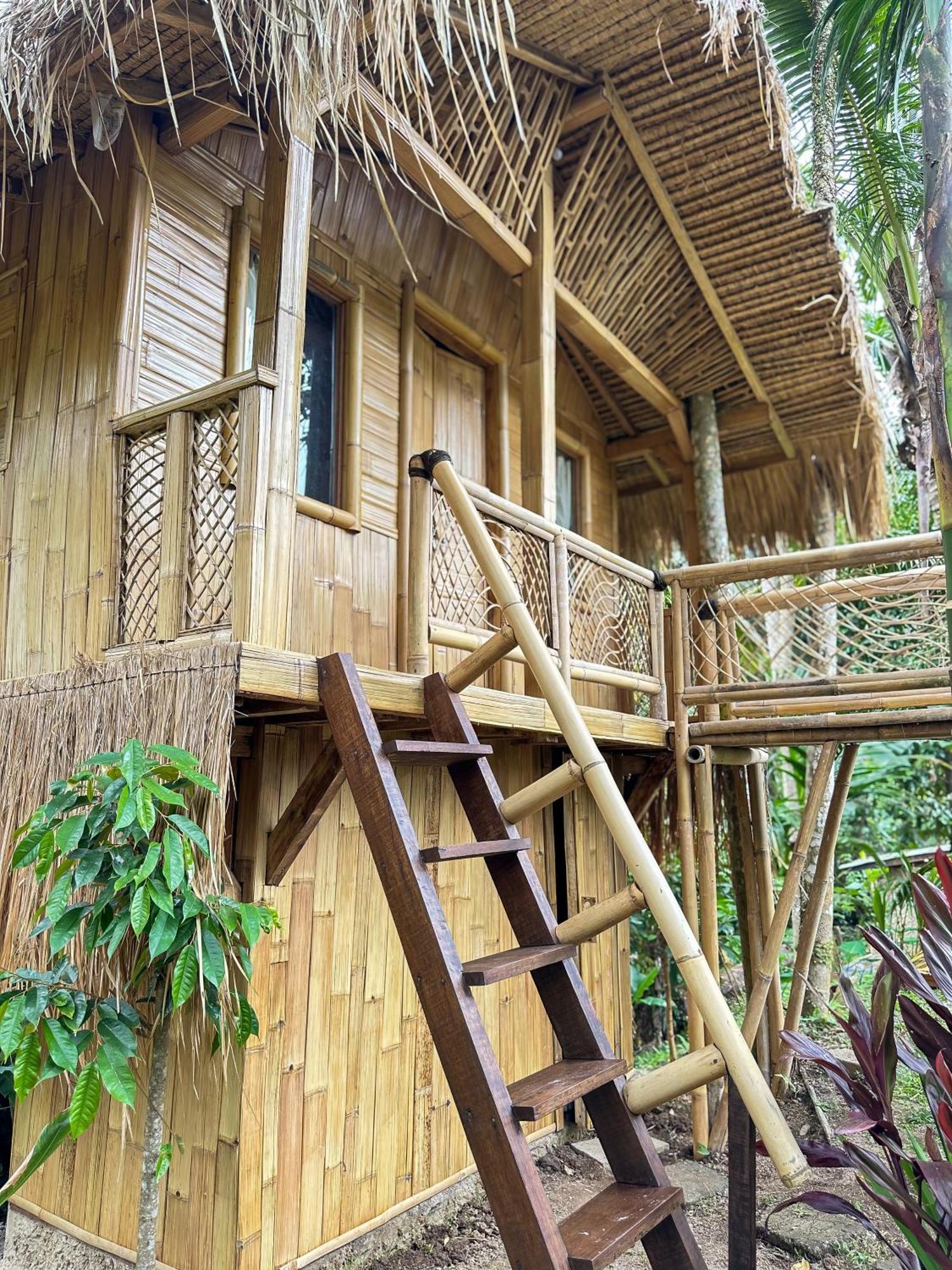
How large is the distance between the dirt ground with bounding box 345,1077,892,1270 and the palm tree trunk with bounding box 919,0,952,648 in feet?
9.85

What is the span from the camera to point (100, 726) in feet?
9.00

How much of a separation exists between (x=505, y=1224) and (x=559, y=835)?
3.06 meters

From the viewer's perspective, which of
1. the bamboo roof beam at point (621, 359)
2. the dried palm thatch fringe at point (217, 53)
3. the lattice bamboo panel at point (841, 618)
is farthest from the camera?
the bamboo roof beam at point (621, 359)

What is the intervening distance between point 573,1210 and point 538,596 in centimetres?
260

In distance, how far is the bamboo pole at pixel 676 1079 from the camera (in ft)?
6.31

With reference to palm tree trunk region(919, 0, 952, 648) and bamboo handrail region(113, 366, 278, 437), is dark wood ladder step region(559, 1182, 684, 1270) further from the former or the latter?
bamboo handrail region(113, 366, 278, 437)

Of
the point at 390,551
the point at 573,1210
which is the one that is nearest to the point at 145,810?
the point at 390,551

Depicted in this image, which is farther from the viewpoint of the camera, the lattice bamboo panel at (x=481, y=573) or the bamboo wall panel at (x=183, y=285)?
the bamboo wall panel at (x=183, y=285)

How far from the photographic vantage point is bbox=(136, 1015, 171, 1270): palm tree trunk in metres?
2.48

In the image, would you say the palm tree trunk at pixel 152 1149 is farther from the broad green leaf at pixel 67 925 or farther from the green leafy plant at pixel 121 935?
the broad green leaf at pixel 67 925

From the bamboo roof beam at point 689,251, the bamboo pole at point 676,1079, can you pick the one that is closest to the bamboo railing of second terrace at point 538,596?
the bamboo pole at point 676,1079

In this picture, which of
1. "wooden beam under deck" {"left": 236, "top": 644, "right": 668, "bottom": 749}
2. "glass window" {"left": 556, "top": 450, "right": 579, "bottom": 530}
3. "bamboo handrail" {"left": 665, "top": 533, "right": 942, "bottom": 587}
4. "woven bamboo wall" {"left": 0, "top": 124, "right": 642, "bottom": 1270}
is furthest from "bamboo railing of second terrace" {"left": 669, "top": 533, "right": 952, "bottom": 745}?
"glass window" {"left": 556, "top": 450, "right": 579, "bottom": 530}

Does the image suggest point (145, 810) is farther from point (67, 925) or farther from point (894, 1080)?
point (894, 1080)

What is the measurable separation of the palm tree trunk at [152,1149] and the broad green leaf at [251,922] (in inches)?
14.4
